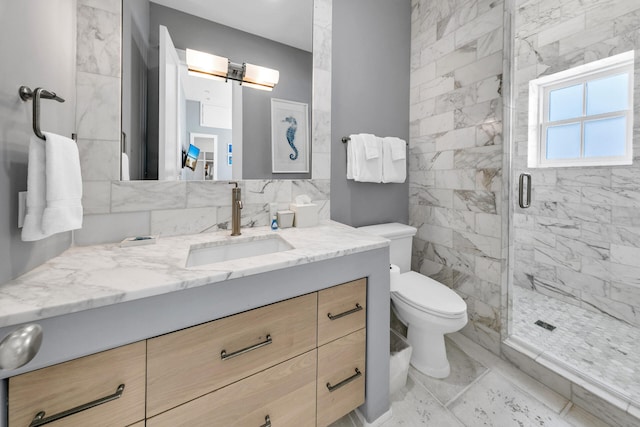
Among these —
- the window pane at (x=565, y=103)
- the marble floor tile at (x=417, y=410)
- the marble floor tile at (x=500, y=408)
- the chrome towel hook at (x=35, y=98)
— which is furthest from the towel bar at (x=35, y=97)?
the window pane at (x=565, y=103)

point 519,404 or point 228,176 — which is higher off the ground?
point 228,176

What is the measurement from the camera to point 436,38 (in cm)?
196

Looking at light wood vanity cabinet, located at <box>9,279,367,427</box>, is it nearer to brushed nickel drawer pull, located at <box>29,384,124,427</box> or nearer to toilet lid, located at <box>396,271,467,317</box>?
brushed nickel drawer pull, located at <box>29,384,124,427</box>

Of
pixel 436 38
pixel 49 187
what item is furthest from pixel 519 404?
pixel 436 38

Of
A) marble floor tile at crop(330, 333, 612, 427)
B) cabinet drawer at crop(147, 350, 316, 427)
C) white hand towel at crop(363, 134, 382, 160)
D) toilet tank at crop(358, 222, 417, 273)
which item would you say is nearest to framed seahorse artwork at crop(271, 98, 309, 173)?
white hand towel at crop(363, 134, 382, 160)

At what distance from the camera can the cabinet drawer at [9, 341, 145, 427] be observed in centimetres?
54

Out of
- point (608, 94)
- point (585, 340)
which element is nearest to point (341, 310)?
point (585, 340)

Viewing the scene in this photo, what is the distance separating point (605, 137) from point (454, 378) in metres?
2.41

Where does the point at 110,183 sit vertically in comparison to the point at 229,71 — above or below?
below

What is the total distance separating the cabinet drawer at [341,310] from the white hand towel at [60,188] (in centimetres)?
85

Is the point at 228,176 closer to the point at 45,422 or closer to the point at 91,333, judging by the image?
the point at 91,333

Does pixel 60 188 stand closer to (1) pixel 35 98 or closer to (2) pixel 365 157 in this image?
(1) pixel 35 98

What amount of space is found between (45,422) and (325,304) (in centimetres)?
77

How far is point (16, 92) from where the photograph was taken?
0.69 metres
